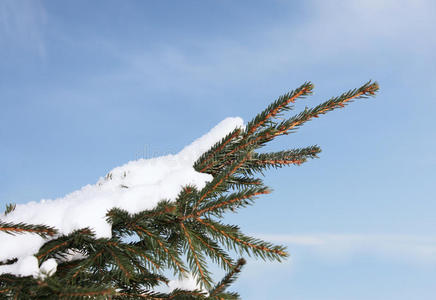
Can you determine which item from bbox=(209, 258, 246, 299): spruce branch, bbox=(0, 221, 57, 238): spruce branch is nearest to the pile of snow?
bbox=(0, 221, 57, 238): spruce branch

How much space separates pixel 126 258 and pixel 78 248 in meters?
0.32

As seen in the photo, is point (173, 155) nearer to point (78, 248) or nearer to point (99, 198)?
point (99, 198)

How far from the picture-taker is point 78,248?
7.56 feet

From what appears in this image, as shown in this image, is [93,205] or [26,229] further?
[93,205]

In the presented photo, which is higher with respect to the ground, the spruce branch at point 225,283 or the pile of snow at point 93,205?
the pile of snow at point 93,205

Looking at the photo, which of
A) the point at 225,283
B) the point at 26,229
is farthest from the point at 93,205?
the point at 225,283

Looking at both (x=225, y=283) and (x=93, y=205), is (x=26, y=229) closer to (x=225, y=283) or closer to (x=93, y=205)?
(x=93, y=205)

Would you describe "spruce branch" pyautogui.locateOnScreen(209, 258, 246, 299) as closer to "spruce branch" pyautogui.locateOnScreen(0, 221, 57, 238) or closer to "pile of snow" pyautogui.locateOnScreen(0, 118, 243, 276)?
"pile of snow" pyautogui.locateOnScreen(0, 118, 243, 276)

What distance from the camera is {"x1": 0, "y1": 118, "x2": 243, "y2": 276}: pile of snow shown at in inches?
85.6

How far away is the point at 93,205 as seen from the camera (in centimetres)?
224

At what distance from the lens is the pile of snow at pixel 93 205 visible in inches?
85.6

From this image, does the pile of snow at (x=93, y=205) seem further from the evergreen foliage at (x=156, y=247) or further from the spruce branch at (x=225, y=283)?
the spruce branch at (x=225, y=283)

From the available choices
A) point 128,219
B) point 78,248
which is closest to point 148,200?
point 128,219

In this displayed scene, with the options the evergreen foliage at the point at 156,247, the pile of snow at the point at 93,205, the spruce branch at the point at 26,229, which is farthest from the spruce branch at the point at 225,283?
the spruce branch at the point at 26,229
